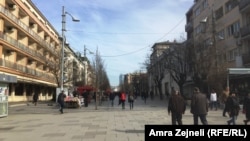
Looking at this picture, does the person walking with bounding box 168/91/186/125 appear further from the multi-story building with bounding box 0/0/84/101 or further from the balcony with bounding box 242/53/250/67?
the multi-story building with bounding box 0/0/84/101

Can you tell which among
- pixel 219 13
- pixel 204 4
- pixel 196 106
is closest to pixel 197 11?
pixel 204 4

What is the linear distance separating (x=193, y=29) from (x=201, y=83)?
23.8 metres

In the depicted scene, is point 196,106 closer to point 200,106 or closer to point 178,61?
point 200,106

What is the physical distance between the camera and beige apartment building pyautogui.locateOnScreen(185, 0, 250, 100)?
37.8 m

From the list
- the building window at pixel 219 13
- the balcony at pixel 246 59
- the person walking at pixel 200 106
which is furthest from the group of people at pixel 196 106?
the building window at pixel 219 13

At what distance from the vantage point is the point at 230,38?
44.3 metres

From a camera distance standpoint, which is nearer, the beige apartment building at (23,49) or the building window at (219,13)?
the beige apartment building at (23,49)

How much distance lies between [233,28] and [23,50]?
30686mm

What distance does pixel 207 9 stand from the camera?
5412 cm

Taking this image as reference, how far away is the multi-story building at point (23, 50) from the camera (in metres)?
47.3

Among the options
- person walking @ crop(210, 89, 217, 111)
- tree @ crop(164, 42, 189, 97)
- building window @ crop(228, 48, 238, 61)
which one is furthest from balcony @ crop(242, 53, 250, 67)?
person walking @ crop(210, 89, 217, 111)

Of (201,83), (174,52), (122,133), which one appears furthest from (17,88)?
(122,133)

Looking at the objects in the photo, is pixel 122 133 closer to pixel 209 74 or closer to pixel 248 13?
pixel 209 74

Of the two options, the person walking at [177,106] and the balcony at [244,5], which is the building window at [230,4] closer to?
the balcony at [244,5]
